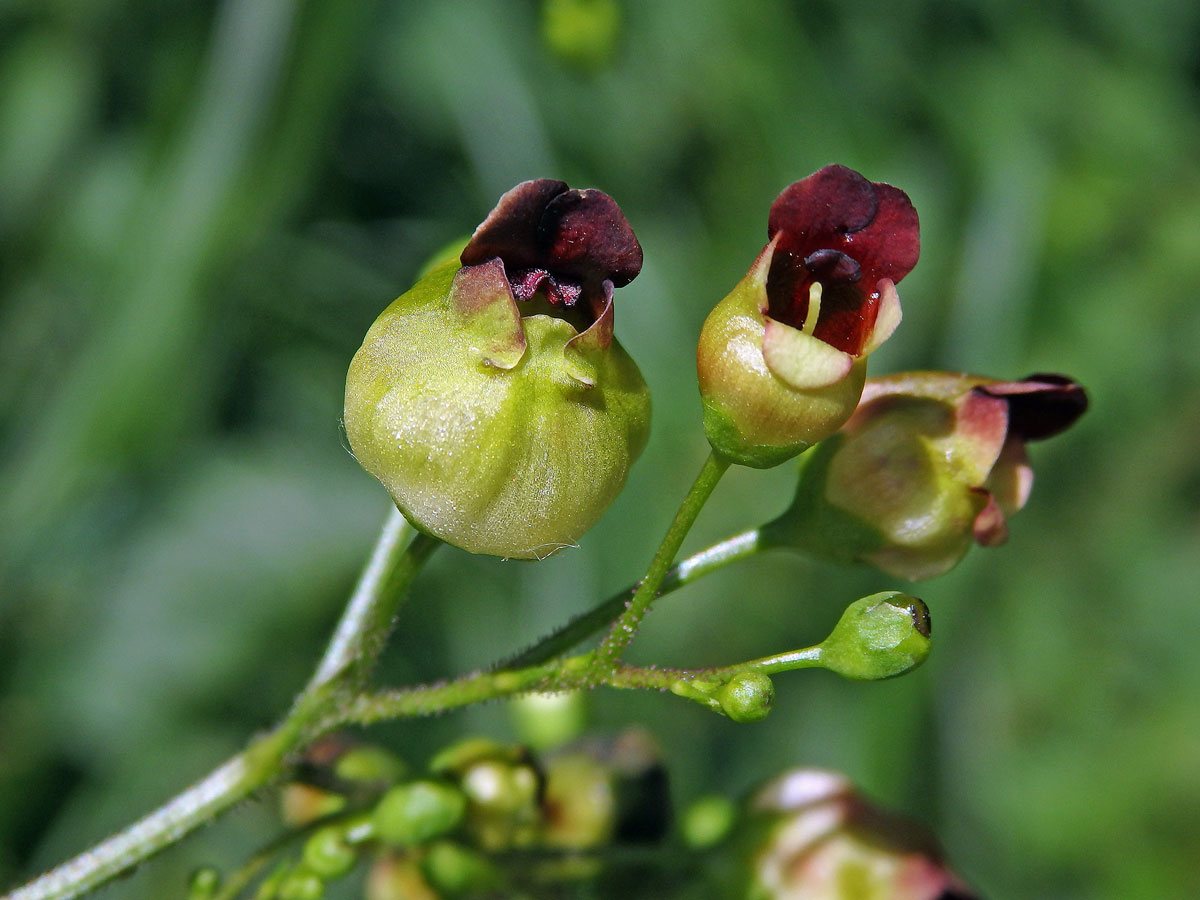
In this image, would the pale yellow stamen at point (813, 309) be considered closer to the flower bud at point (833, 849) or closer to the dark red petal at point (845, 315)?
the dark red petal at point (845, 315)

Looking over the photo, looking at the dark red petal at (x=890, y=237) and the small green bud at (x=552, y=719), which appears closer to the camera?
the dark red petal at (x=890, y=237)

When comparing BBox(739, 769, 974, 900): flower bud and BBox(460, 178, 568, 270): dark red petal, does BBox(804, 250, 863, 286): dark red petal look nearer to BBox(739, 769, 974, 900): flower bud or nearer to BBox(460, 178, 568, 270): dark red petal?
BBox(460, 178, 568, 270): dark red petal

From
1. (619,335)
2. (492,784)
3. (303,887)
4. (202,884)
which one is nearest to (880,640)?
(492,784)

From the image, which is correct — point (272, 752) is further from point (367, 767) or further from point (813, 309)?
point (813, 309)

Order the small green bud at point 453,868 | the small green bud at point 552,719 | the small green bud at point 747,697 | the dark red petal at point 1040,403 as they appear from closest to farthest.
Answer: the small green bud at point 747,697 → the dark red petal at point 1040,403 → the small green bud at point 453,868 → the small green bud at point 552,719

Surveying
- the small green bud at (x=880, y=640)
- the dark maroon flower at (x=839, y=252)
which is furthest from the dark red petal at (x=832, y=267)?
the small green bud at (x=880, y=640)
